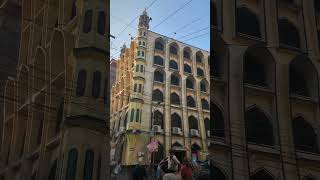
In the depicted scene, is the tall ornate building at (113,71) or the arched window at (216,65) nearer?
the tall ornate building at (113,71)

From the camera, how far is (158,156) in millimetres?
10938

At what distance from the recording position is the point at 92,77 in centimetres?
1134

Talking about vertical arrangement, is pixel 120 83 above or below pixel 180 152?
above

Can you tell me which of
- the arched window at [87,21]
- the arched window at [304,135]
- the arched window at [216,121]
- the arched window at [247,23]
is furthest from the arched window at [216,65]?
the arched window at [87,21]

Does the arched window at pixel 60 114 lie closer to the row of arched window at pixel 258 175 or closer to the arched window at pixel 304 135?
the row of arched window at pixel 258 175

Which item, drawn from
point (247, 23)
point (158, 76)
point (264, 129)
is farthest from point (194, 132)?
point (247, 23)

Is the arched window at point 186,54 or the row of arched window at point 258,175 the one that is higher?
the arched window at point 186,54

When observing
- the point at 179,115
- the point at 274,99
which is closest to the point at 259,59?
the point at 274,99

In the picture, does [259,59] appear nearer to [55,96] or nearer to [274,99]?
[274,99]

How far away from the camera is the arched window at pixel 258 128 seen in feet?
42.1

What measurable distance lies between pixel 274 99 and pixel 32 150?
7.07 m

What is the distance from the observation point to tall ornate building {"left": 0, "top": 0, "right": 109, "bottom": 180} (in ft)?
35.1

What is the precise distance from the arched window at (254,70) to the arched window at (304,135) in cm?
155

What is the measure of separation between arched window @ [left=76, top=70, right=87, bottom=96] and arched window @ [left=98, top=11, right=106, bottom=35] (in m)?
1.35
